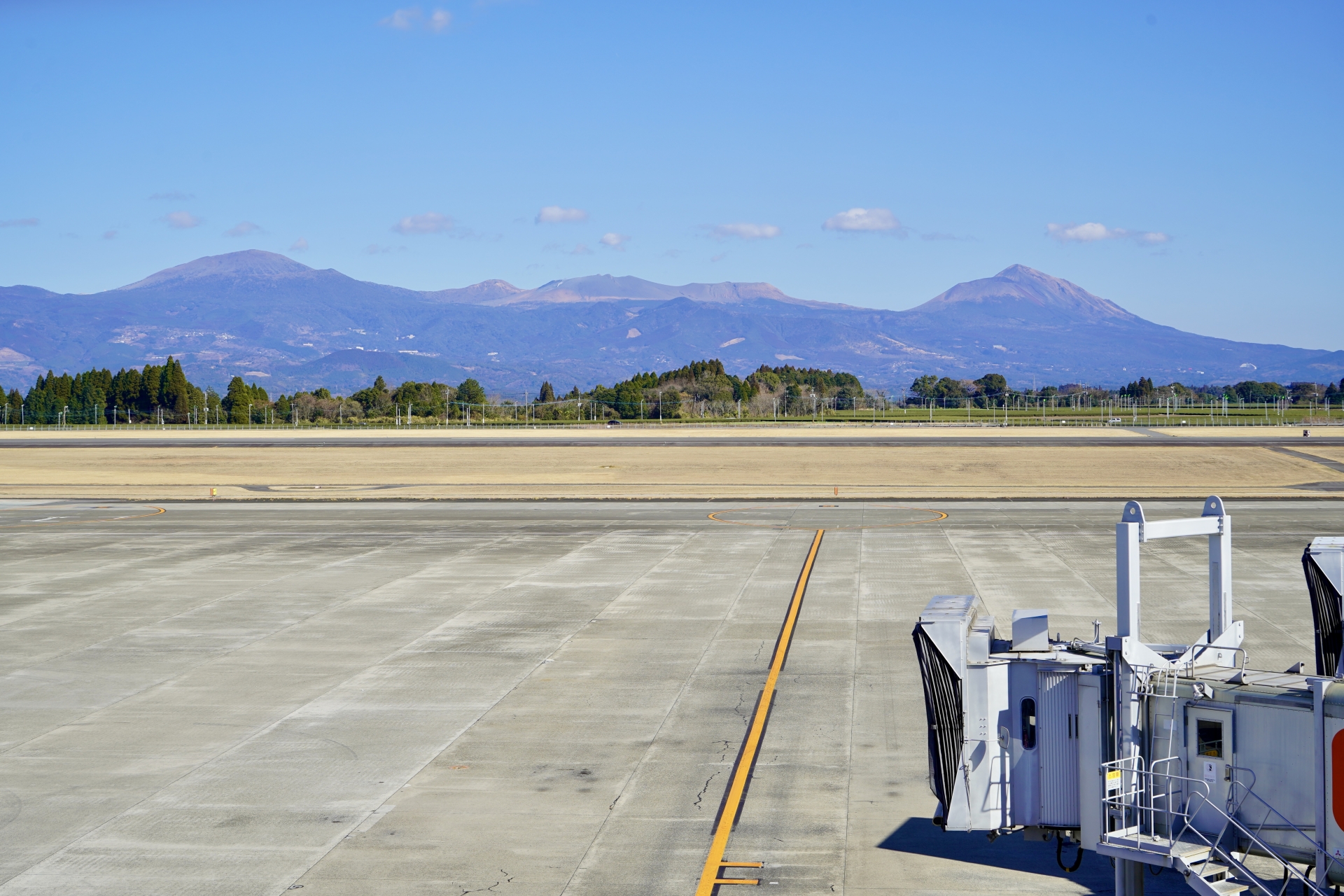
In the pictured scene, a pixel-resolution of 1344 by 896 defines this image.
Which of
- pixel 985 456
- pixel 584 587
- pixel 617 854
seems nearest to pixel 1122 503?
pixel 584 587

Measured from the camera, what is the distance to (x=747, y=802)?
14.1m

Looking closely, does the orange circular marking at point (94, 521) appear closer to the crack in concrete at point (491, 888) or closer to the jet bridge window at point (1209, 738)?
the crack in concrete at point (491, 888)

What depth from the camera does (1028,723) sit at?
384 inches

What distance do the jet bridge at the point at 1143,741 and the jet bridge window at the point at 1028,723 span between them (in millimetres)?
13

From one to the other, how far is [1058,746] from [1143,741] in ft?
2.40

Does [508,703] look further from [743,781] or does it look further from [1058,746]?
[1058,746]

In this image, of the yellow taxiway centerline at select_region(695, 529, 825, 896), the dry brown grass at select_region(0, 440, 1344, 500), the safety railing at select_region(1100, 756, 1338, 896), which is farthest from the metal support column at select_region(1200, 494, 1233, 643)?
the dry brown grass at select_region(0, 440, 1344, 500)

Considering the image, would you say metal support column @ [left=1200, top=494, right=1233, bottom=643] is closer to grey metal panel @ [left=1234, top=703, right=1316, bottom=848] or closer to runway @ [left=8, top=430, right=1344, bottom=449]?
grey metal panel @ [left=1234, top=703, right=1316, bottom=848]

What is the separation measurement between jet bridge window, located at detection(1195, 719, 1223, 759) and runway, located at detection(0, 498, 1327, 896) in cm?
372

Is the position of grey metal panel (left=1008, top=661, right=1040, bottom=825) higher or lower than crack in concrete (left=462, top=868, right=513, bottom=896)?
higher

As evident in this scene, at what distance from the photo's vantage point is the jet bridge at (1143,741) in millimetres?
8336

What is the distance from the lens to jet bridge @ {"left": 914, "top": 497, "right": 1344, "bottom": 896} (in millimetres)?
8336

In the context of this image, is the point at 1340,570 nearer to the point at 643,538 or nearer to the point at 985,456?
the point at 643,538

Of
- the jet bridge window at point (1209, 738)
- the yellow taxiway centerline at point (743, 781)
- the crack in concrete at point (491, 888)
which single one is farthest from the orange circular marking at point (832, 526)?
the jet bridge window at point (1209, 738)
